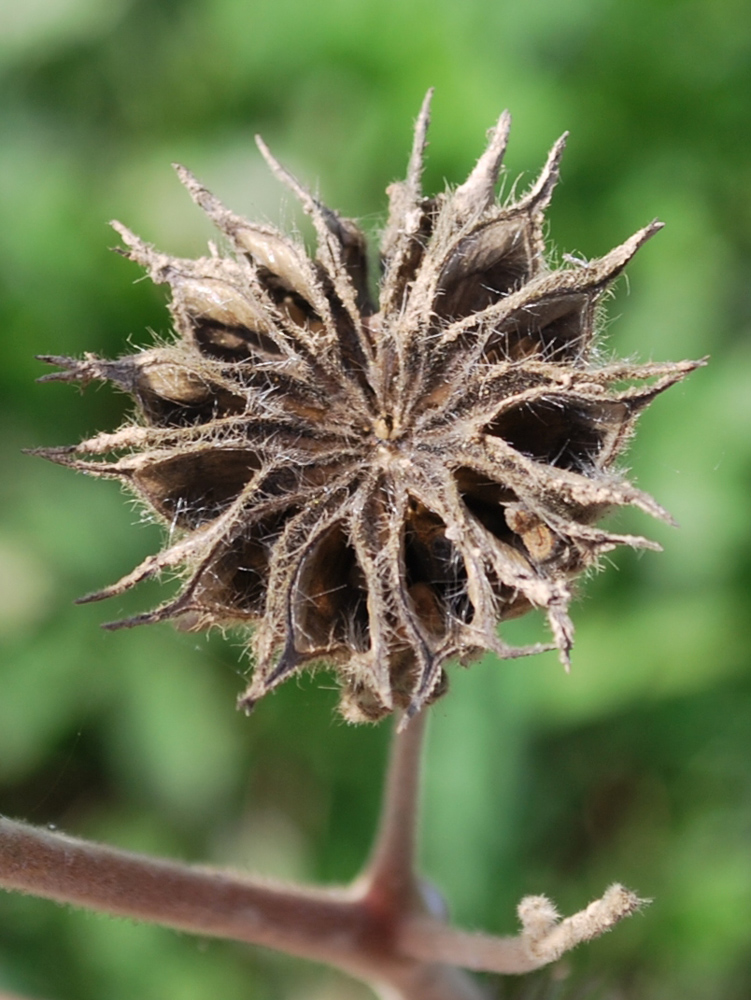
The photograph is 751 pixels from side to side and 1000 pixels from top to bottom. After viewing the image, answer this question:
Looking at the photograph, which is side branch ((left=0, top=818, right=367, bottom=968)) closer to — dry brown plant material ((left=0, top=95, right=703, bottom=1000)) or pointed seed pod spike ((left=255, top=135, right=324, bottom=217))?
dry brown plant material ((left=0, top=95, right=703, bottom=1000))

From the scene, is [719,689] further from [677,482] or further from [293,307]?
[293,307]

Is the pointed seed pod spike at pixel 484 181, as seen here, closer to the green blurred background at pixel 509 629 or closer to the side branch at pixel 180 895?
the side branch at pixel 180 895

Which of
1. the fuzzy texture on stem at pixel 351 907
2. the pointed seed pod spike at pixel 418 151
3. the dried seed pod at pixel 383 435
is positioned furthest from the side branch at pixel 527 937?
the pointed seed pod spike at pixel 418 151

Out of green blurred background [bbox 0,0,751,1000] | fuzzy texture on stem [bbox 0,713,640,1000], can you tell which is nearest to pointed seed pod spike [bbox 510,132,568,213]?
fuzzy texture on stem [bbox 0,713,640,1000]

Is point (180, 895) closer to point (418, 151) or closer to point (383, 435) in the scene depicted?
point (383, 435)

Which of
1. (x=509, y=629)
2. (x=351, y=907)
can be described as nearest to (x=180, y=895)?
(x=351, y=907)

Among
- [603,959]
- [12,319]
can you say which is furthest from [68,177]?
[603,959]

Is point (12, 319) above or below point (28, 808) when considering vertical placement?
above
